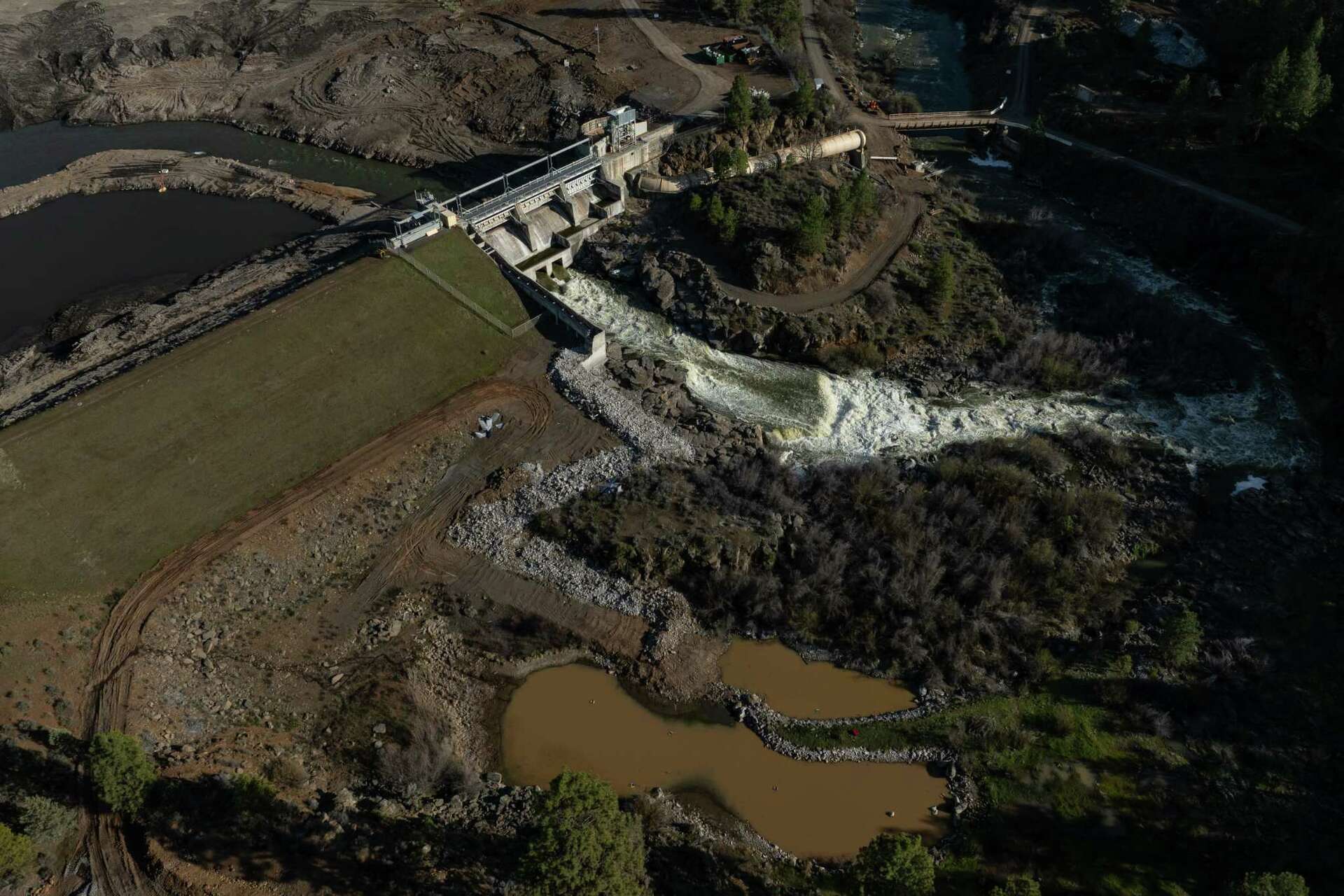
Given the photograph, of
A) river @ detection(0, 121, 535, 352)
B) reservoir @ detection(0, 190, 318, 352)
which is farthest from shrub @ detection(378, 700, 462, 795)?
river @ detection(0, 121, 535, 352)

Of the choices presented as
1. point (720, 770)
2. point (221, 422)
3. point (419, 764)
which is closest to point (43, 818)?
point (419, 764)

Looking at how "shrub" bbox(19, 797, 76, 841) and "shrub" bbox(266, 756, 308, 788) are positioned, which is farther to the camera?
"shrub" bbox(266, 756, 308, 788)

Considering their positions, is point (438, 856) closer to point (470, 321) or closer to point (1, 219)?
point (470, 321)

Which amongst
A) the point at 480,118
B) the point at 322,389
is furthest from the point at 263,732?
the point at 480,118

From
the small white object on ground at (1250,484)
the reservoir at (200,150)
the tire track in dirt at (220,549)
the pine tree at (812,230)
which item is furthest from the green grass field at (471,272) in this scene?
the small white object on ground at (1250,484)

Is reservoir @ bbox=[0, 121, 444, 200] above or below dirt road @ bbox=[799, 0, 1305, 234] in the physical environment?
below

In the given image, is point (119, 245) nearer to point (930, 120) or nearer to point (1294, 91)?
point (930, 120)

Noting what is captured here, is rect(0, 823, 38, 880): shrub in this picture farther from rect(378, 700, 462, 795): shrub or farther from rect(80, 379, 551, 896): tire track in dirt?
rect(378, 700, 462, 795): shrub
